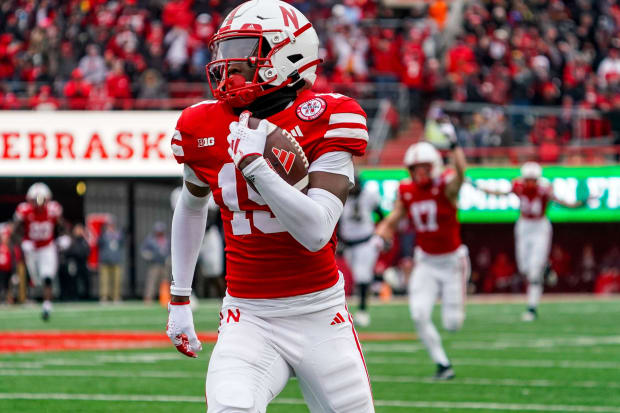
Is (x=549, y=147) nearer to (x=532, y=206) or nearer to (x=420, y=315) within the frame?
(x=532, y=206)

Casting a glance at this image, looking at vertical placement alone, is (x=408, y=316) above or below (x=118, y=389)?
below

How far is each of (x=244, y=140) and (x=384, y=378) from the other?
5.53m

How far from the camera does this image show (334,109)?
163 inches

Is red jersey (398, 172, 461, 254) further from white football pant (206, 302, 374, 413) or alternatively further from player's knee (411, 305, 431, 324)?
white football pant (206, 302, 374, 413)

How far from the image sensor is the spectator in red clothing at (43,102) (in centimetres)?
2241

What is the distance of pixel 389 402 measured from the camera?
777 centimetres

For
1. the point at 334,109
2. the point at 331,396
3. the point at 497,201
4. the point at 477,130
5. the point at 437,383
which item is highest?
the point at 334,109

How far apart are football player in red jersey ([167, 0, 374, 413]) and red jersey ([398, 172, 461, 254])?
19.0 ft

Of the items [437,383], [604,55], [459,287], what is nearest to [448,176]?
[459,287]

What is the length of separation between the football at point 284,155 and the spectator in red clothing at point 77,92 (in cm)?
1907

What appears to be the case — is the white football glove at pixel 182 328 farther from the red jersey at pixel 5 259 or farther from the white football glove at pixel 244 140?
the red jersey at pixel 5 259

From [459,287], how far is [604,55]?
15.3 m

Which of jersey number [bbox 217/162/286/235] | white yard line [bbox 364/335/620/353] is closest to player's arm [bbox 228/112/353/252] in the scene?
jersey number [bbox 217/162/286/235]

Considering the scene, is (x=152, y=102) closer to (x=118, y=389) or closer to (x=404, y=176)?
(x=404, y=176)
